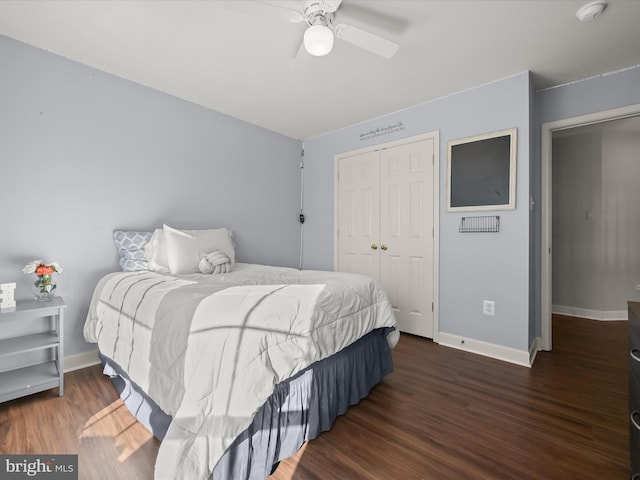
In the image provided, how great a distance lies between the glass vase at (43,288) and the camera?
205 centimetres

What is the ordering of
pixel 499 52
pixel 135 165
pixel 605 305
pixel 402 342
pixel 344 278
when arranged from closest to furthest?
pixel 344 278 → pixel 499 52 → pixel 135 165 → pixel 402 342 → pixel 605 305

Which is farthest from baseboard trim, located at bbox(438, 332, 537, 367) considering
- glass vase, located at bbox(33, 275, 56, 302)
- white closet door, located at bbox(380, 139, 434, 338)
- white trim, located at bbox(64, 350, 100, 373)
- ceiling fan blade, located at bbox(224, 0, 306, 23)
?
glass vase, located at bbox(33, 275, 56, 302)

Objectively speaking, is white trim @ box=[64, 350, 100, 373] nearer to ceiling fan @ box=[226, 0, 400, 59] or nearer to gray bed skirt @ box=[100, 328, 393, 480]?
gray bed skirt @ box=[100, 328, 393, 480]

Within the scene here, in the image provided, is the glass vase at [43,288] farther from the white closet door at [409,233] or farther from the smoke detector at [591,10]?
the smoke detector at [591,10]

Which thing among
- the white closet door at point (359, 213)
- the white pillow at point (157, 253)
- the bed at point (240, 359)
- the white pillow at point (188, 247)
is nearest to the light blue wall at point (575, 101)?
the white closet door at point (359, 213)

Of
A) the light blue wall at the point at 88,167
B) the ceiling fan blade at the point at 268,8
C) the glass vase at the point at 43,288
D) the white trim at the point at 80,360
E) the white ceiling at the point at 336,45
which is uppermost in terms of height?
the white ceiling at the point at 336,45

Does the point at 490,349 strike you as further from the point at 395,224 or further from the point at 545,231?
the point at 395,224

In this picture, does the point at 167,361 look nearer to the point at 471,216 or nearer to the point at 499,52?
the point at 471,216

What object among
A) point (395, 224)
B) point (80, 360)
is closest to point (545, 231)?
point (395, 224)

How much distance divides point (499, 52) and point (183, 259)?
9.78ft

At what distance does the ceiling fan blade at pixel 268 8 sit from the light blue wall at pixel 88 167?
165cm

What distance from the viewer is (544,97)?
2.84 m

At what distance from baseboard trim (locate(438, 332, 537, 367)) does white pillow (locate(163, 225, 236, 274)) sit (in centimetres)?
232

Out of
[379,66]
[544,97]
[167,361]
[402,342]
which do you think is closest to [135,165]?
[167,361]
